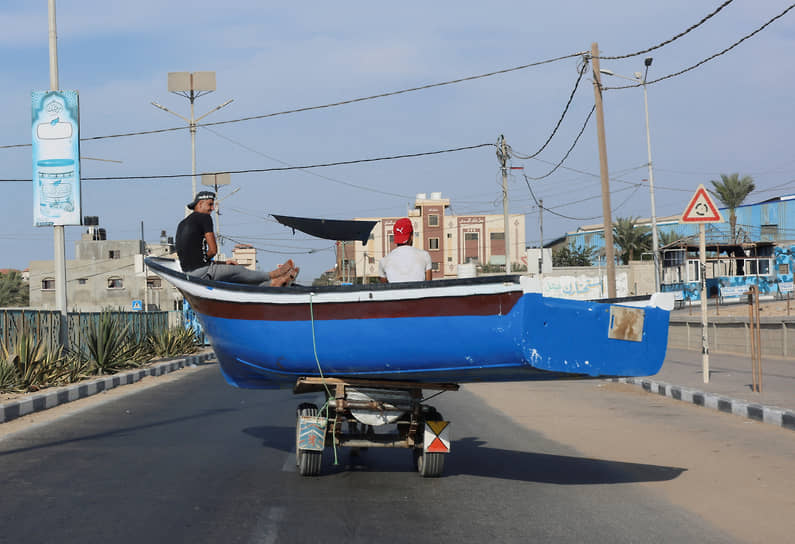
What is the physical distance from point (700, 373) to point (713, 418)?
21.1 ft

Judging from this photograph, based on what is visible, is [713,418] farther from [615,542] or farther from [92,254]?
[92,254]

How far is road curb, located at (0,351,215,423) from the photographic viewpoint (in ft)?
40.2

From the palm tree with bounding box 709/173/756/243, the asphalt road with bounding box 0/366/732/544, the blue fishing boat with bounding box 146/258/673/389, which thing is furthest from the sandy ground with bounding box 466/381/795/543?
the palm tree with bounding box 709/173/756/243

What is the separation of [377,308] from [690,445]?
4.43m

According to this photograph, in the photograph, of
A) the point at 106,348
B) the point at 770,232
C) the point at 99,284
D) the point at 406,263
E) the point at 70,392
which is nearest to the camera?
the point at 406,263

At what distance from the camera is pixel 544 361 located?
20.7ft

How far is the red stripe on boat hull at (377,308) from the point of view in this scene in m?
6.34

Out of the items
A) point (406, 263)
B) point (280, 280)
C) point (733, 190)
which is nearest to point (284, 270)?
point (280, 280)

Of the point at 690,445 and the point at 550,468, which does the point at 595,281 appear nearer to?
the point at 690,445

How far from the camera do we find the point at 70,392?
15.0 m

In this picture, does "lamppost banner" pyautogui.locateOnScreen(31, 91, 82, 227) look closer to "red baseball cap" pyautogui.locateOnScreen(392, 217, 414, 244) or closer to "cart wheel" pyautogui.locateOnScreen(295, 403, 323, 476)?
"red baseball cap" pyautogui.locateOnScreen(392, 217, 414, 244)

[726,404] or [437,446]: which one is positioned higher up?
[437,446]

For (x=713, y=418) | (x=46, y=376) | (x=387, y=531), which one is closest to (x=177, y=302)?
(x=46, y=376)

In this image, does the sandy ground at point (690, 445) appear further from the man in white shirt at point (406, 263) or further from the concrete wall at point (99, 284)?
the concrete wall at point (99, 284)
